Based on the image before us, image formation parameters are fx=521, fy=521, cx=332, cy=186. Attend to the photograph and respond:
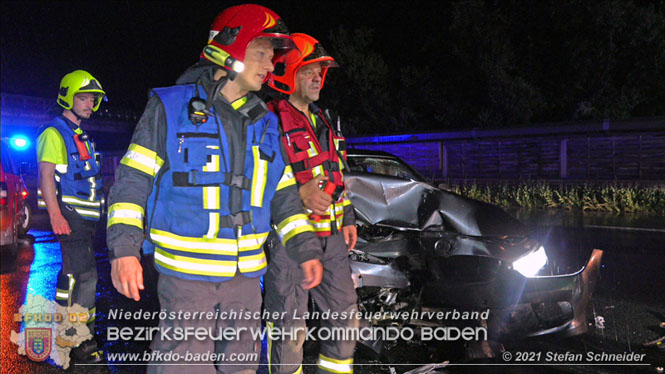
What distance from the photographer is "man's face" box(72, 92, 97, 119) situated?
393cm

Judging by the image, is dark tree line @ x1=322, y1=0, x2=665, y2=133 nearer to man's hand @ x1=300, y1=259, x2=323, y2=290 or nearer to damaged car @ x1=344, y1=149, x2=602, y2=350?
damaged car @ x1=344, y1=149, x2=602, y2=350

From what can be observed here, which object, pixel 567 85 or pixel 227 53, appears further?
pixel 567 85

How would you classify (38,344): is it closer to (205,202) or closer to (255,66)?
(205,202)

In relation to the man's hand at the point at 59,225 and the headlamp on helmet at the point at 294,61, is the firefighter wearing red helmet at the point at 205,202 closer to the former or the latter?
the headlamp on helmet at the point at 294,61

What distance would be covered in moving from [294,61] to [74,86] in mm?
1701

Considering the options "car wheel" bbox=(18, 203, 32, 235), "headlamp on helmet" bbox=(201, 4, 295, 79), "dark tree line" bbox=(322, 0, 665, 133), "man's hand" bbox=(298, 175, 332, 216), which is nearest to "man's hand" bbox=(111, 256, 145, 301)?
"headlamp on helmet" bbox=(201, 4, 295, 79)

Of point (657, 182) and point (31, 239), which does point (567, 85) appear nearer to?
point (657, 182)

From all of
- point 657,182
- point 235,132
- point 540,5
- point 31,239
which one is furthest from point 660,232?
point 540,5

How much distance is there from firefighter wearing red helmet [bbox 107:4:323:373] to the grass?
39.6 feet

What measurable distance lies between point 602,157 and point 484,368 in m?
15.3

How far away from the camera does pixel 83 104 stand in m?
3.96

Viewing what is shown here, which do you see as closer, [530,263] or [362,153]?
[530,263]

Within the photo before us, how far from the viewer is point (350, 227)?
3.56 metres

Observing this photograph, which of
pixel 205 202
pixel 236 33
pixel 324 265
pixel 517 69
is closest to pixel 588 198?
pixel 517 69
